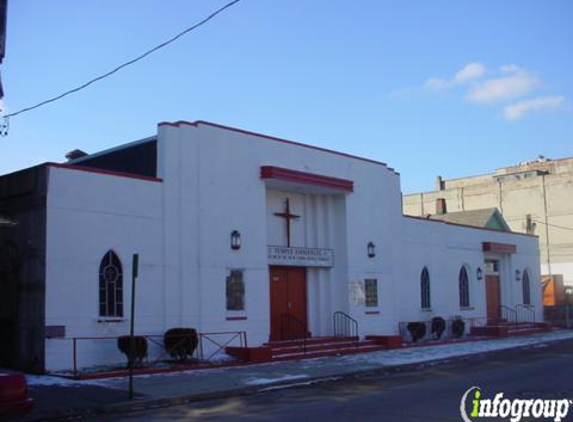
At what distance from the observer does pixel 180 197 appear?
20219 millimetres

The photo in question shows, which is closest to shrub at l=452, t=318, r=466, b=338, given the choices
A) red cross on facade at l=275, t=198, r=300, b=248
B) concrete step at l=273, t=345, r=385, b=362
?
concrete step at l=273, t=345, r=385, b=362

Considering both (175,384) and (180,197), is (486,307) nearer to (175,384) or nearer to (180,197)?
(180,197)

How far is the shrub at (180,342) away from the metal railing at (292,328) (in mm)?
4860

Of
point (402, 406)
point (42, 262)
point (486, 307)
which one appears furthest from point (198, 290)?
point (486, 307)

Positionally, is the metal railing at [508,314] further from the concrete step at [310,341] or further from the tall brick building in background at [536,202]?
the tall brick building in background at [536,202]

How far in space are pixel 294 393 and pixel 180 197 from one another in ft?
24.5

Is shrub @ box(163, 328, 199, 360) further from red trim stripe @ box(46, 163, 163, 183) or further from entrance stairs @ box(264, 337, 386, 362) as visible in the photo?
red trim stripe @ box(46, 163, 163, 183)

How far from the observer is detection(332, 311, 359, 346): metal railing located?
81.5ft

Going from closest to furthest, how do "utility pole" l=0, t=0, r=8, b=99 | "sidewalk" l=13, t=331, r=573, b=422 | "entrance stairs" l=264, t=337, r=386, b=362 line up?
"sidewalk" l=13, t=331, r=573, b=422 < "utility pole" l=0, t=0, r=8, b=99 < "entrance stairs" l=264, t=337, r=386, b=362

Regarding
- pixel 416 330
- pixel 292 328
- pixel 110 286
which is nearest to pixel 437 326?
pixel 416 330

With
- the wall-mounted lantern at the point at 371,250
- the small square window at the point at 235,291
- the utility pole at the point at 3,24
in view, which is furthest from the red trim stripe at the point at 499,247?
the utility pole at the point at 3,24

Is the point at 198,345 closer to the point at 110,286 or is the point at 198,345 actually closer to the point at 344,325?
the point at 110,286

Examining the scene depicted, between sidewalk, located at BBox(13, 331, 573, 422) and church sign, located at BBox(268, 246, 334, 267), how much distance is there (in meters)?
3.52

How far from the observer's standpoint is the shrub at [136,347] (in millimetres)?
17844
